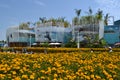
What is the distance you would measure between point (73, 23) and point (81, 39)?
4.28m

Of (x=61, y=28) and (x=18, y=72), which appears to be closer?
(x=18, y=72)

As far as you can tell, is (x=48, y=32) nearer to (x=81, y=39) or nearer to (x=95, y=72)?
(x=81, y=39)

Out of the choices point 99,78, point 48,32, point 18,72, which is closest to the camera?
point 99,78

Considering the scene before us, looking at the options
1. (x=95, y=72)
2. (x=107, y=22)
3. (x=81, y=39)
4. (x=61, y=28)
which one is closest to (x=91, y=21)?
(x=81, y=39)

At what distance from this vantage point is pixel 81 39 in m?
54.4

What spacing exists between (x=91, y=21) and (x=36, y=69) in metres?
48.3

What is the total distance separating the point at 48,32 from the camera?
60.3m

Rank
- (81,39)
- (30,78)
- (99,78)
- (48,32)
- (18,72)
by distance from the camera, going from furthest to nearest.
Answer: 1. (48,32)
2. (81,39)
3. (18,72)
4. (99,78)
5. (30,78)

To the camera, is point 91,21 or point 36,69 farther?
point 91,21

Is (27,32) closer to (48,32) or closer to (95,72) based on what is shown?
(48,32)

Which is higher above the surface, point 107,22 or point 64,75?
point 107,22

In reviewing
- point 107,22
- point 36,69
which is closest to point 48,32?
point 107,22

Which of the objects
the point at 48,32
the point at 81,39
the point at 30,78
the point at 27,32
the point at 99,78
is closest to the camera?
the point at 30,78

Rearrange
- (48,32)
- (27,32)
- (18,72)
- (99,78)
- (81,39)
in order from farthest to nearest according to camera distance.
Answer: (27,32) < (48,32) < (81,39) < (18,72) < (99,78)
